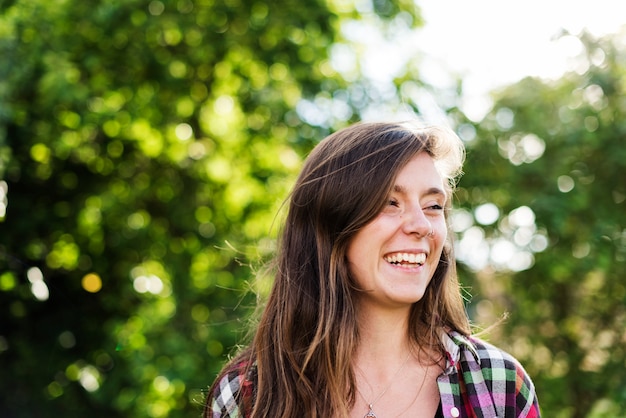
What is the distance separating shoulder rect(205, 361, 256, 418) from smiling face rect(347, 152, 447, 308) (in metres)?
0.41

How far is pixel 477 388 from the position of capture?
2033 mm

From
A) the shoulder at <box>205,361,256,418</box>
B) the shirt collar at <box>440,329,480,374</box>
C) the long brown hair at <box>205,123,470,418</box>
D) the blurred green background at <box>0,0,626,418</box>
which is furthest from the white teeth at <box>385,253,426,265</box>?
the blurred green background at <box>0,0,626,418</box>

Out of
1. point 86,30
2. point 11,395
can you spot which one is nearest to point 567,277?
point 86,30

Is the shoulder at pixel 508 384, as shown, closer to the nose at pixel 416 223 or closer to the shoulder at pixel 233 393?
the nose at pixel 416 223

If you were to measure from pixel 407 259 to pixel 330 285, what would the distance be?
0.24 meters

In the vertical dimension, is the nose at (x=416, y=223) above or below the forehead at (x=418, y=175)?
below

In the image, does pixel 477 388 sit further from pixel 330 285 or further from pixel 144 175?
pixel 144 175

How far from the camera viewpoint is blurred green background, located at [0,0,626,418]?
4887 mm

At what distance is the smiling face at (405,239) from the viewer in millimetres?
2021

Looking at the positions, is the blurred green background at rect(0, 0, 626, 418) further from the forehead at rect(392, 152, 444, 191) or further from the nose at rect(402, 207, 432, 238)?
the nose at rect(402, 207, 432, 238)

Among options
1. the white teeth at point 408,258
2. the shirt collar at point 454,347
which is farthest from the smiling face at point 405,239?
the shirt collar at point 454,347

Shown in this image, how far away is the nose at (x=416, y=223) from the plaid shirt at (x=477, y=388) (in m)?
0.34

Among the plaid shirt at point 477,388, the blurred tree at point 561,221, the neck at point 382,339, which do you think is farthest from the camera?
the blurred tree at point 561,221

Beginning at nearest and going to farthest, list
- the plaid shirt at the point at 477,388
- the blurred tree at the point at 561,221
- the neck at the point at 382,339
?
the plaid shirt at the point at 477,388 < the neck at the point at 382,339 < the blurred tree at the point at 561,221
